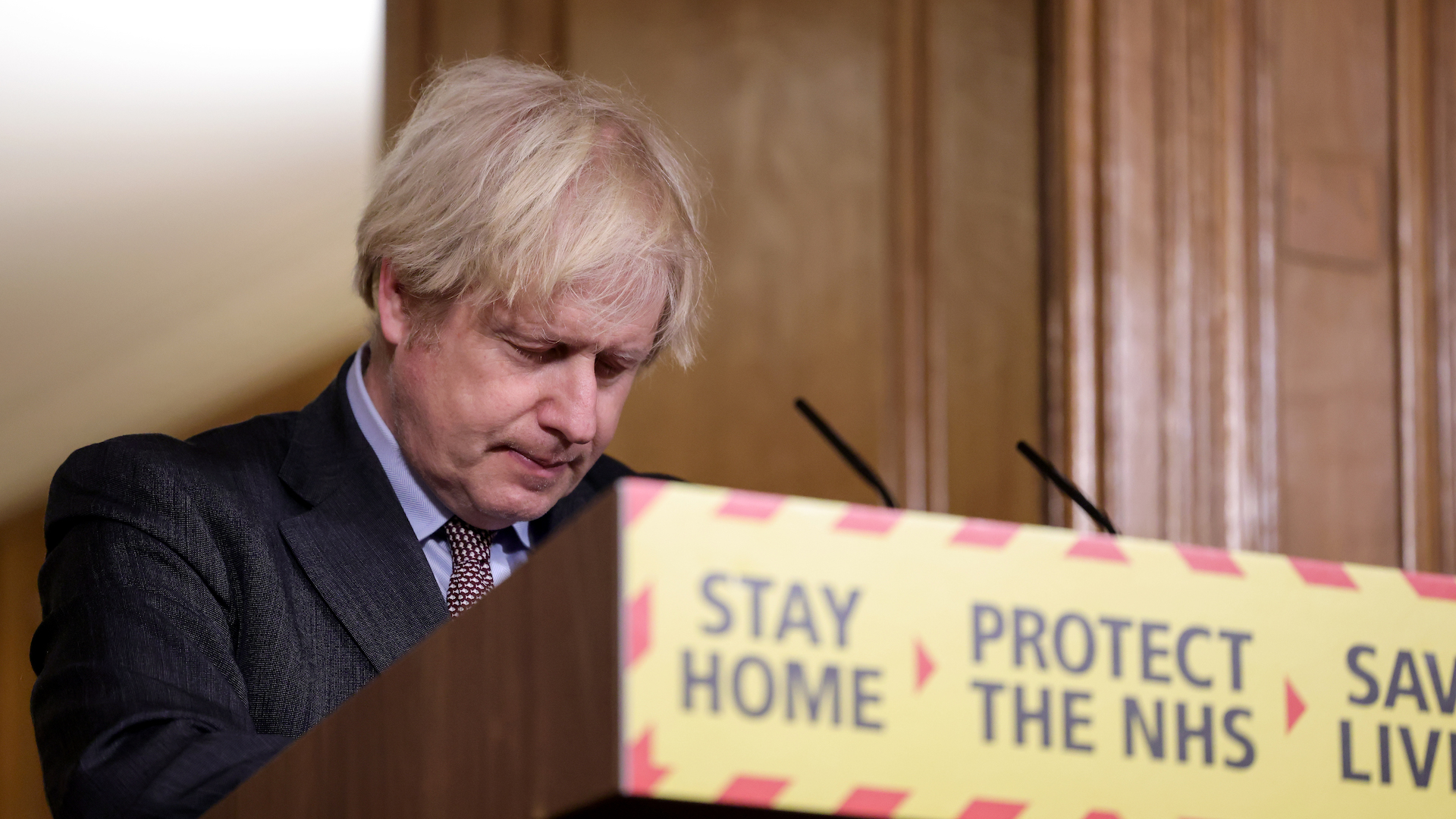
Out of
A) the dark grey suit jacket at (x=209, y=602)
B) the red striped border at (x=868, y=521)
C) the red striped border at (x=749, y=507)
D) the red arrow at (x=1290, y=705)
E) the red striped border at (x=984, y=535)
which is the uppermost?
the red striped border at (x=749, y=507)

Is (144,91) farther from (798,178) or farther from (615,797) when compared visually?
(615,797)

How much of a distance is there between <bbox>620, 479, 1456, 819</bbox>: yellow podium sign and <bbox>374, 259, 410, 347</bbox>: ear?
0.91m

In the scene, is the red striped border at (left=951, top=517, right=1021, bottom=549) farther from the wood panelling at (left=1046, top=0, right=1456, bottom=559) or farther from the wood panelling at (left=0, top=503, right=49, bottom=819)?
the wood panelling at (left=0, top=503, right=49, bottom=819)

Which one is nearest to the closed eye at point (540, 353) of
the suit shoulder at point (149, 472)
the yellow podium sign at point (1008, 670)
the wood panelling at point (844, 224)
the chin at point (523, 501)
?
the chin at point (523, 501)

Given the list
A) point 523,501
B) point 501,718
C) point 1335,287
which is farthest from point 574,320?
point 1335,287

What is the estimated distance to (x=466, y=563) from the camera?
1.38 meters

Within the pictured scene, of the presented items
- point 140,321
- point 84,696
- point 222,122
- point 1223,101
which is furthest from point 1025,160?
point 84,696

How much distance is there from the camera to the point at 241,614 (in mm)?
1194

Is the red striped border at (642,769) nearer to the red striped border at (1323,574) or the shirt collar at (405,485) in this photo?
the red striped border at (1323,574)

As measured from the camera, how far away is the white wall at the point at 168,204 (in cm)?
275

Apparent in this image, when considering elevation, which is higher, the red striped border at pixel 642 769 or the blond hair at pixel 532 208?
the blond hair at pixel 532 208

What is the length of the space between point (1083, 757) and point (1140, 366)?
2066 millimetres

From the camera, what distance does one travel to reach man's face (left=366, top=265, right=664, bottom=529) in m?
1.29

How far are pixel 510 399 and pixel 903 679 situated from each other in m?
0.81
